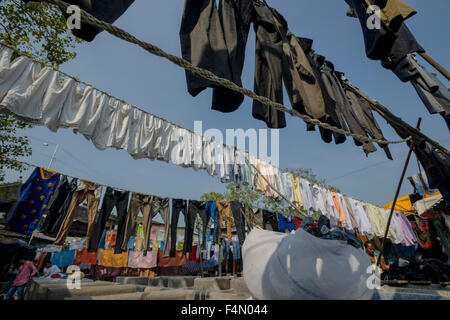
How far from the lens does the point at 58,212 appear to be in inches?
193

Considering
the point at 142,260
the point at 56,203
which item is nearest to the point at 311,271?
the point at 56,203

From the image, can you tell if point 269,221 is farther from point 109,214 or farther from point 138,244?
point 138,244

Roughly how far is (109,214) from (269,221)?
5285 mm

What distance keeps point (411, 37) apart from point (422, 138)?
169 cm

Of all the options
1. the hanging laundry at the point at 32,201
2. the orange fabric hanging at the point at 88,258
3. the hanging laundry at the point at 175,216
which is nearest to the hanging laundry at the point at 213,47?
the hanging laundry at the point at 32,201

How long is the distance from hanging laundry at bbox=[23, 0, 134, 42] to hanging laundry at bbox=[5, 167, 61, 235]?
464 centimetres

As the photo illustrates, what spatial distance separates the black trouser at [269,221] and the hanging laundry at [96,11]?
7.54m

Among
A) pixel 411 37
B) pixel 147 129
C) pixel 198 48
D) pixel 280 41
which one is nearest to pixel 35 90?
pixel 147 129

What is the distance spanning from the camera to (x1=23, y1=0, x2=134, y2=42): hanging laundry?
1.16 meters

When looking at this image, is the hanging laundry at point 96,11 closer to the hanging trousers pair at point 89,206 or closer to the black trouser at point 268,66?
the black trouser at point 268,66

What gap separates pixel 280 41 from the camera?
8.42 ft

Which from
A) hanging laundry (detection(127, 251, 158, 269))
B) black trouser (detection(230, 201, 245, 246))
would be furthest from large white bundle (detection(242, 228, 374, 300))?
hanging laundry (detection(127, 251, 158, 269))
